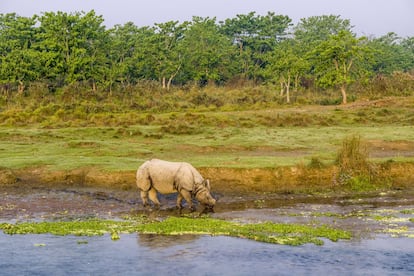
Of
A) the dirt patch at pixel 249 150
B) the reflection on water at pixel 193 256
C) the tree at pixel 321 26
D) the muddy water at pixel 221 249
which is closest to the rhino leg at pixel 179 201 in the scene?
the muddy water at pixel 221 249

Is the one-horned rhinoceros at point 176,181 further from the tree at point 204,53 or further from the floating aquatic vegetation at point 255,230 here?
the tree at point 204,53

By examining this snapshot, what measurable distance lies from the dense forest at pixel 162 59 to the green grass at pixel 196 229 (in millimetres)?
37963

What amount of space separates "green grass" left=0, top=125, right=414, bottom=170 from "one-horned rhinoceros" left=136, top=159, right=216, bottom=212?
15.0 feet

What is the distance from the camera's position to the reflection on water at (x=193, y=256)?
46.7 feet

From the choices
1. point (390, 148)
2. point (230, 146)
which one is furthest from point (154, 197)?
point (390, 148)

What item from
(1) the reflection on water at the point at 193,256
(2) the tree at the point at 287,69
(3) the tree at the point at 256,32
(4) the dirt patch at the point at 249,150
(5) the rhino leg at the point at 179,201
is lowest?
(1) the reflection on water at the point at 193,256

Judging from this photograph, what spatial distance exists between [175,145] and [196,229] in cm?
1470

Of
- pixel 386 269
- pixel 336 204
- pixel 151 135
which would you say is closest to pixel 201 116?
pixel 151 135

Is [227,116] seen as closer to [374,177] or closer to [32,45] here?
[374,177]

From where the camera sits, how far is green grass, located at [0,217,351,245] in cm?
1688

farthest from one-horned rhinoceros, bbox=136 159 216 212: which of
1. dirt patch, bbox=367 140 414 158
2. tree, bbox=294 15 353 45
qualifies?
tree, bbox=294 15 353 45

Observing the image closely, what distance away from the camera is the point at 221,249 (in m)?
15.9

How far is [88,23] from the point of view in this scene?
192 feet

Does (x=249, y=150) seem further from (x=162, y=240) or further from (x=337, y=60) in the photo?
(x=337, y=60)
